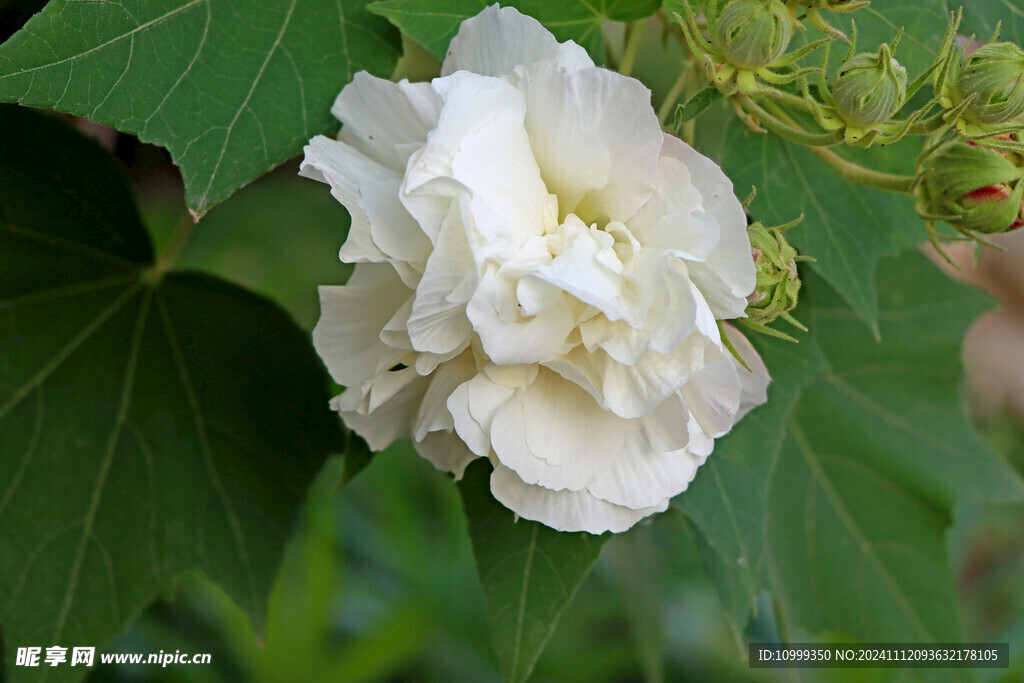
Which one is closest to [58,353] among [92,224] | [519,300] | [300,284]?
[92,224]

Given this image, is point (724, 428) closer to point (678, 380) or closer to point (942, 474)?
point (678, 380)

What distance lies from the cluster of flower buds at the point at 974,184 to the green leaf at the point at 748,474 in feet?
0.51

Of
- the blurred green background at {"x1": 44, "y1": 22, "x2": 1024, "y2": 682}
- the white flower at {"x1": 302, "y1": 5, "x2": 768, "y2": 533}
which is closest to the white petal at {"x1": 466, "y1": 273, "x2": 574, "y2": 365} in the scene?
the white flower at {"x1": 302, "y1": 5, "x2": 768, "y2": 533}

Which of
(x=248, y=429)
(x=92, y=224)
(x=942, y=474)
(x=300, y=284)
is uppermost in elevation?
(x=92, y=224)

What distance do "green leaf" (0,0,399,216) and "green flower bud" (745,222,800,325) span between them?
0.22 meters

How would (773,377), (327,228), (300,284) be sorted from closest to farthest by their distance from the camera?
(773,377)
(327,228)
(300,284)

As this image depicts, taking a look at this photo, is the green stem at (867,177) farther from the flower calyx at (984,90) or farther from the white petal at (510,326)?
the white petal at (510,326)

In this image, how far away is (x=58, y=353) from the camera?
23.8 inches

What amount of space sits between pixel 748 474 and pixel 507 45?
324 mm

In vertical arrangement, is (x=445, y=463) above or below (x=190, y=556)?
above

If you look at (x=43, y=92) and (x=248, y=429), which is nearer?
(x=43, y=92)

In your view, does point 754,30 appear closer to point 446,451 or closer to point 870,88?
point 870,88

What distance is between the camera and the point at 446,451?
0.45m

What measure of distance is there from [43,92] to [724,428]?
1.19ft
